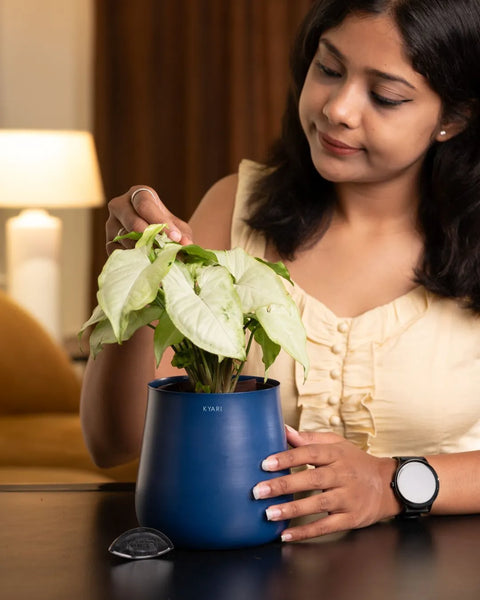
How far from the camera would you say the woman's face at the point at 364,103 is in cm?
147

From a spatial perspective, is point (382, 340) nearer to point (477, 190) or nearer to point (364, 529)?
point (477, 190)

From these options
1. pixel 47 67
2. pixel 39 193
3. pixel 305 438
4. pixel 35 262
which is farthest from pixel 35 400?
pixel 47 67

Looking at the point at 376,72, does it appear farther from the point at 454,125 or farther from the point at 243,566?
the point at 243,566

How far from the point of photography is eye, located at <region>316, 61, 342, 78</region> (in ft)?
4.99

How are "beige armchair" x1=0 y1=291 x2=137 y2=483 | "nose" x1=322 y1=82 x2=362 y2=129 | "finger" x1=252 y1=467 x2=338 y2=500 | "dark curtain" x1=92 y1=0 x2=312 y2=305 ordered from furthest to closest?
"dark curtain" x1=92 y1=0 x2=312 y2=305
"beige armchair" x1=0 y1=291 x2=137 y2=483
"nose" x1=322 y1=82 x2=362 y2=129
"finger" x1=252 y1=467 x2=338 y2=500

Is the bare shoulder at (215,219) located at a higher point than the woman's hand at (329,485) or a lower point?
higher

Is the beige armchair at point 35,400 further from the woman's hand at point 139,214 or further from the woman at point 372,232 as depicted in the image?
the woman's hand at point 139,214

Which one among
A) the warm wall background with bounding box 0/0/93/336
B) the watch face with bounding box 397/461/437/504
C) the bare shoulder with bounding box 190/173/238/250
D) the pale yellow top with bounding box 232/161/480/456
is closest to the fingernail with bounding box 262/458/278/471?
the watch face with bounding box 397/461/437/504

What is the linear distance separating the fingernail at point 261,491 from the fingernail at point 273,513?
0.8 inches

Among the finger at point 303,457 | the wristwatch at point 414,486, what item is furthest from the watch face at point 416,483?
the finger at point 303,457

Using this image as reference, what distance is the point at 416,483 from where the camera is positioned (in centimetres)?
118

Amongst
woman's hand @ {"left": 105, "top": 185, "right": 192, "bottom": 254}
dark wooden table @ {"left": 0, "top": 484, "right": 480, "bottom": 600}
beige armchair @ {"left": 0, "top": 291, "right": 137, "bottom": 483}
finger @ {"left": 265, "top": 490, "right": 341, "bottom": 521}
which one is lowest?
beige armchair @ {"left": 0, "top": 291, "right": 137, "bottom": 483}

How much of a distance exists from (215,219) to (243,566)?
2.90 feet

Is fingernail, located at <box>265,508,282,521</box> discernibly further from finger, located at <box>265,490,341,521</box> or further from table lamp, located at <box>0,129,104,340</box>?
table lamp, located at <box>0,129,104,340</box>
